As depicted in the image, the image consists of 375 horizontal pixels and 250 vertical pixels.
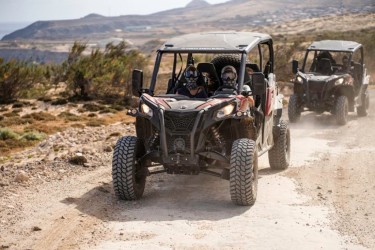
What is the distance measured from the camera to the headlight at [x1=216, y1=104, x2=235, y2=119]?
8078 millimetres

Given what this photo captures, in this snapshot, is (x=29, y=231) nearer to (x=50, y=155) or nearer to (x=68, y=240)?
(x=68, y=240)

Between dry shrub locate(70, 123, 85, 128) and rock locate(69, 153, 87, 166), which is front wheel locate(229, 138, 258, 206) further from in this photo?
dry shrub locate(70, 123, 85, 128)

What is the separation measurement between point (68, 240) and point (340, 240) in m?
2.92

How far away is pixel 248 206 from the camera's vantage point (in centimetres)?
815

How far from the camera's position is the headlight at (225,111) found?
26.5ft

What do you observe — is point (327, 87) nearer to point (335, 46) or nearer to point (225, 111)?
point (335, 46)

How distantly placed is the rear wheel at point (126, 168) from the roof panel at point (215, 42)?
1.56 m

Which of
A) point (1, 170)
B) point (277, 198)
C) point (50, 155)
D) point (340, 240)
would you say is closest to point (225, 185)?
point (277, 198)

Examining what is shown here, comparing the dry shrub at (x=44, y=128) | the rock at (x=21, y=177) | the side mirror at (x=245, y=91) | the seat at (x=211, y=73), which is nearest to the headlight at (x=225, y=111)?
the side mirror at (x=245, y=91)

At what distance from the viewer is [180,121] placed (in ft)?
26.3

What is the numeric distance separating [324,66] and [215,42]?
907 cm

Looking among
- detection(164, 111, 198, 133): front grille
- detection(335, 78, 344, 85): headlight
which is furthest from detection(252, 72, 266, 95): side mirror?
detection(335, 78, 344, 85): headlight

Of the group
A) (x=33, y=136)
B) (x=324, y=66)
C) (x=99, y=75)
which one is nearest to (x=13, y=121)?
(x=33, y=136)

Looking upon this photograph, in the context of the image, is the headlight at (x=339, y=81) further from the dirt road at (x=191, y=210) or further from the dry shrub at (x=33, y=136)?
the dry shrub at (x=33, y=136)
